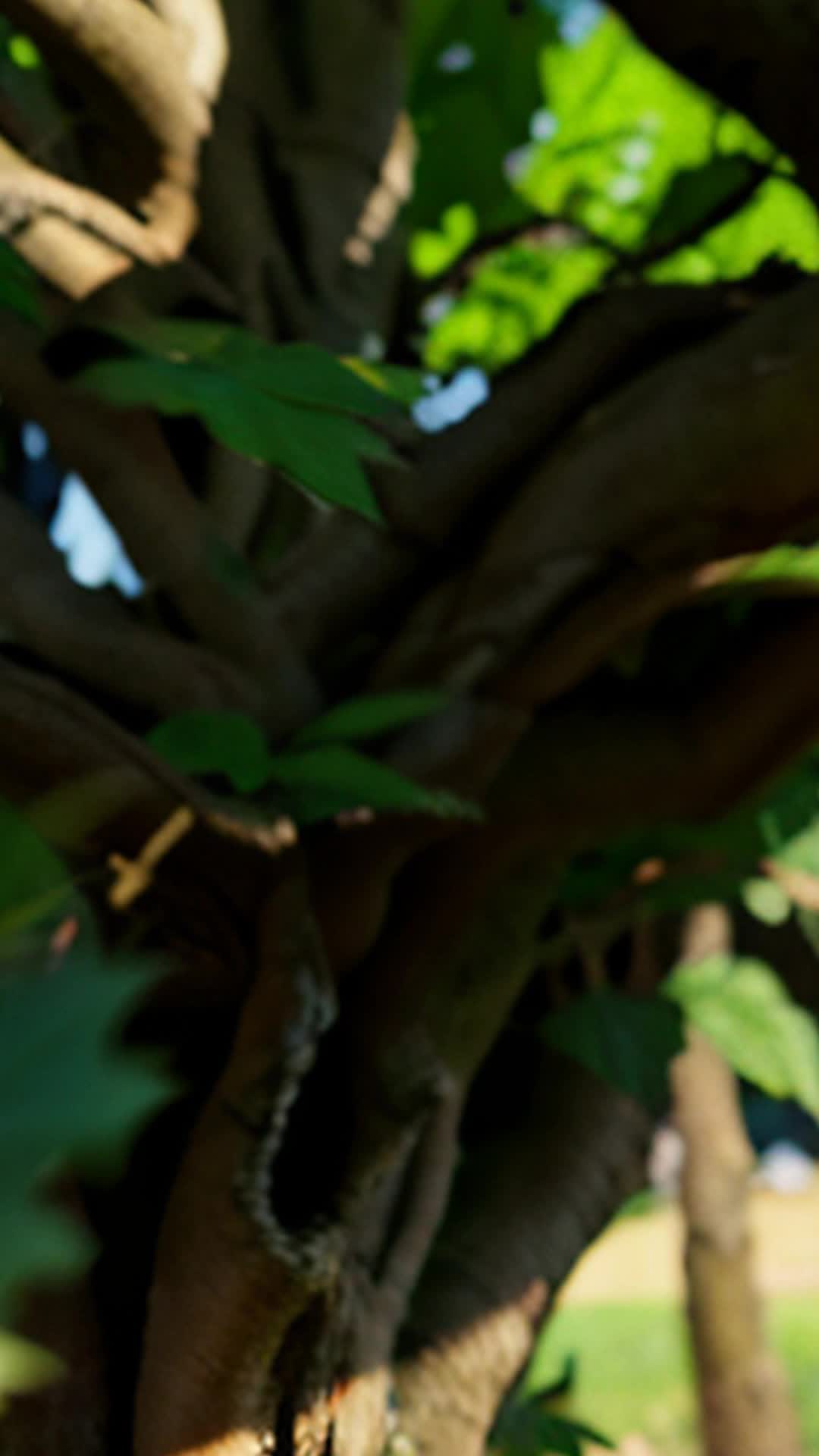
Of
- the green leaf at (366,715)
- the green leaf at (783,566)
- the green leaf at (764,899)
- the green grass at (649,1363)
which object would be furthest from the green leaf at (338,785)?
the green grass at (649,1363)

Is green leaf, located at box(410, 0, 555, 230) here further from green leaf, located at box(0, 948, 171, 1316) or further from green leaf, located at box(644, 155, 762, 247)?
green leaf, located at box(0, 948, 171, 1316)

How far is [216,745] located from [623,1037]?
86 cm

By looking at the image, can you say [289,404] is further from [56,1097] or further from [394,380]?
[56,1097]

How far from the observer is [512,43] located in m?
2.05

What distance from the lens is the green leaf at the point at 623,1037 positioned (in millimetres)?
1762

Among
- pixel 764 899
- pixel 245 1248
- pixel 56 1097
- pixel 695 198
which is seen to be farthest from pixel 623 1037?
pixel 56 1097

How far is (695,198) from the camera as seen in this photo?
1.81 m

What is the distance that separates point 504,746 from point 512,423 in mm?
346

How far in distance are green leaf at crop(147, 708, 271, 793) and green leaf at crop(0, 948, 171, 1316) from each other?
36.1 inches

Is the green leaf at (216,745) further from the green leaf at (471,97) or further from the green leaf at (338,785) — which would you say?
the green leaf at (471,97)

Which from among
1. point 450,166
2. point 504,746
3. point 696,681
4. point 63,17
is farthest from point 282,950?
point 450,166

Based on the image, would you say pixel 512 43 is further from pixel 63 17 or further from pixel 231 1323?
pixel 231 1323

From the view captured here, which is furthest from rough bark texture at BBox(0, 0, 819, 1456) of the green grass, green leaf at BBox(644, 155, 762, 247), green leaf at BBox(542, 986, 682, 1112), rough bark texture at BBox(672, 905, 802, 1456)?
the green grass

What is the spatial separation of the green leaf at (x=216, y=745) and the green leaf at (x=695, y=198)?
844 millimetres
